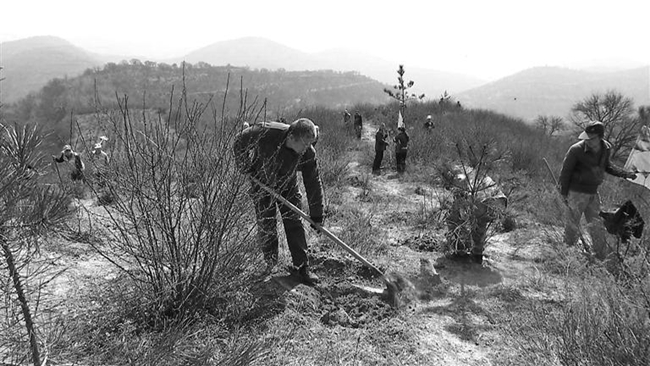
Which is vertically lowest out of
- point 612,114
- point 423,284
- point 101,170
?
point 423,284

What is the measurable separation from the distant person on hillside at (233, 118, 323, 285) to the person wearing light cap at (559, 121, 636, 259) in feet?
8.35

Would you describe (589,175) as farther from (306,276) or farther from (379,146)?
(379,146)

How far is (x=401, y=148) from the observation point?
814cm

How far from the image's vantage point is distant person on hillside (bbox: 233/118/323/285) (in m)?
2.61

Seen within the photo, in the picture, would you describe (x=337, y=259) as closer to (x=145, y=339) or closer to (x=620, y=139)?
(x=145, y=339)

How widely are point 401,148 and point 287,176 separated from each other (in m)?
5.80

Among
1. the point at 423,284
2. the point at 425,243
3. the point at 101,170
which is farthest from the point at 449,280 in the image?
the point at 101,170

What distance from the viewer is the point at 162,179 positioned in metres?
2.01

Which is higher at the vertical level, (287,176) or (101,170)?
(101,170)

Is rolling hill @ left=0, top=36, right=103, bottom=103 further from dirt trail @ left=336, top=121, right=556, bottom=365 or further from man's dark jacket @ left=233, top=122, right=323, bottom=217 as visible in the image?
man's dark jacket @ left=233, top=122, right=323, bottom=217

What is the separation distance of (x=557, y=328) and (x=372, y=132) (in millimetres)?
12906

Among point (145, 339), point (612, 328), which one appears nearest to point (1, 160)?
point (145, 339)

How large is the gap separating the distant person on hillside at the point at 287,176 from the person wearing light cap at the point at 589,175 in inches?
100

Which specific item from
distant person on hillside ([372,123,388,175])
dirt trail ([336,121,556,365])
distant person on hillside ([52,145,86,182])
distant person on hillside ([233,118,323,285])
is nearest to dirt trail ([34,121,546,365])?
dirt trail ([336,121,556,365])
